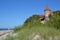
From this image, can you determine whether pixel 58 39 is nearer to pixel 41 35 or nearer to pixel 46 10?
pixel 41 35

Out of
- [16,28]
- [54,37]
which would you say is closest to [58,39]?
[54,37]

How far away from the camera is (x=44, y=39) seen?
492 inches

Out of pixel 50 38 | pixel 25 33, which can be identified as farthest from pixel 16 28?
pixel 50 38

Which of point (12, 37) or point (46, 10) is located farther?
point (46, 10)

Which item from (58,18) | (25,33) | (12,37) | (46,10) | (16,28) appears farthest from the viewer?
(46,10)

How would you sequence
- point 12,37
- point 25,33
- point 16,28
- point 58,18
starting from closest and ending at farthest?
1. point 12,37
2. point 25,33
3. point 16,28
4. point 58,18

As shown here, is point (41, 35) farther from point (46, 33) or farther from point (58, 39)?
point (58, 39)

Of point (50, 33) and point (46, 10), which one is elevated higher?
point (46, 10)

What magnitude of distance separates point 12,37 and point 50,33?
2973mm

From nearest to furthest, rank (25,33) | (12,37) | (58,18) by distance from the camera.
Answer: (12,37) < (25,33) < (58,18)

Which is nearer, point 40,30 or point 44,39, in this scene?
point 44,39

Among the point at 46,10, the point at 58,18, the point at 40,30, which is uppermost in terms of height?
the point at 46,10

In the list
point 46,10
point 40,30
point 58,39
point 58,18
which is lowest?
point 58,39

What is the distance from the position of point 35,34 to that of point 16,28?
157 inches
